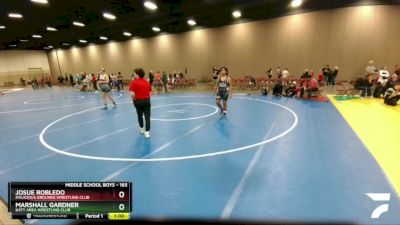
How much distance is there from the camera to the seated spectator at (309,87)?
1312 centimetres

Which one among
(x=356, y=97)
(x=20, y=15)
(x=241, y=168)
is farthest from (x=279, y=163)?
(x=20, y=15)

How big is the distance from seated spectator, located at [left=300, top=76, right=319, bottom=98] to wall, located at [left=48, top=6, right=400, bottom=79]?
7645 millimetres

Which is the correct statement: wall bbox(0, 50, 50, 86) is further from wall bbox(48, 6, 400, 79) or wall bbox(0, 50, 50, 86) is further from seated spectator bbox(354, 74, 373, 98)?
seated spectator bbox(354, 74, 373, 98)

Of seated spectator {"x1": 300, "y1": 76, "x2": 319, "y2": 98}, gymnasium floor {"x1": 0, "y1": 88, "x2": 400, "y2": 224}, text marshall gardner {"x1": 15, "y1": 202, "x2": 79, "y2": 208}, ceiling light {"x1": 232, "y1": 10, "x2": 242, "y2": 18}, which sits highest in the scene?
ceiling light {"x1": 232, "y1": 10, "x2": 242, "y2": 18}

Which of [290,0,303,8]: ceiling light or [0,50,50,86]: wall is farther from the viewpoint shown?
[0,50,50,86]: wall

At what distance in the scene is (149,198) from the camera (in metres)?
4.06

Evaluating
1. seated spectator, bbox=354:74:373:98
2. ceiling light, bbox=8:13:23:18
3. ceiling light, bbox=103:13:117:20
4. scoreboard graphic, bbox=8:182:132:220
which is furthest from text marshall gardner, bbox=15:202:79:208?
ceiling light, bbox=8:13:23:18

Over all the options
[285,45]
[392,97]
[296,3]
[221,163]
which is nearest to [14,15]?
[221,163]

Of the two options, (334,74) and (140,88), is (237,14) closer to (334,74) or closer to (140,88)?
(334,74)

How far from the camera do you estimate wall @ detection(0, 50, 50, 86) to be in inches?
1467

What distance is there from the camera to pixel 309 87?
13.3 metres

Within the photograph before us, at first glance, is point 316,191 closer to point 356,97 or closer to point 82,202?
point 82,202

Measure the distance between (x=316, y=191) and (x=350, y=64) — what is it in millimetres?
18506

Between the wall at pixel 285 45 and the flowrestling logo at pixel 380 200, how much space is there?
18.2 metres
